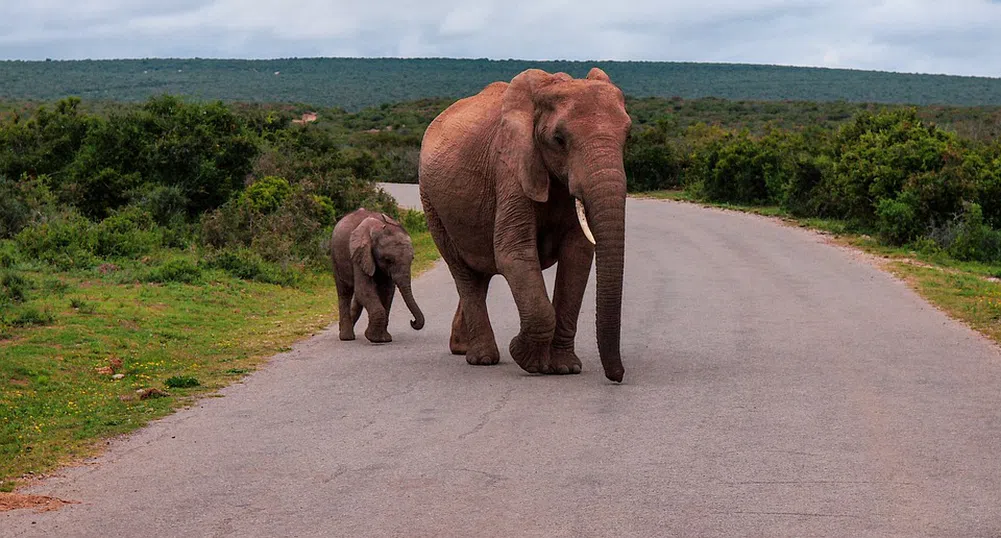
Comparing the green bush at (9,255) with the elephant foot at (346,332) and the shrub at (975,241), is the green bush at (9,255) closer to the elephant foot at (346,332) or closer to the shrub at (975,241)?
the elephant foot at (346,332)

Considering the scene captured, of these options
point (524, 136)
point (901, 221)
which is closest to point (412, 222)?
point (901, 221)

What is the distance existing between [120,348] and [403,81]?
482 ft

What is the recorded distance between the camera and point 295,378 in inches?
452

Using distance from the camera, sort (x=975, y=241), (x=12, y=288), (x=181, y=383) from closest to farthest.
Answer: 1. (x=181, y=383)
2. (x=12, y=288)
3. (x=975, y=241)

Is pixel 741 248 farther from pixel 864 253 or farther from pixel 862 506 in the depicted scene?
pixel 862 506

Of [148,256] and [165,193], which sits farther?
[165,193]

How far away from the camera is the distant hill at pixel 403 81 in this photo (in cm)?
13575

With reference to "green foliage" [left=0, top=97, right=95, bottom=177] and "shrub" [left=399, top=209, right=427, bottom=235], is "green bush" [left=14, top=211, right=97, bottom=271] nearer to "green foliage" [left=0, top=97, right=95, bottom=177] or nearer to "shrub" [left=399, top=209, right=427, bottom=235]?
"green foliage" [left=0, top=97, right=95, bottom=177]

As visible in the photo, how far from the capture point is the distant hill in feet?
445

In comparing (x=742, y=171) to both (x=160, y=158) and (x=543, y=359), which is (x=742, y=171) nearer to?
(x=160, y=158)

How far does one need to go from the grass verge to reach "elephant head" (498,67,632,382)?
5166mm

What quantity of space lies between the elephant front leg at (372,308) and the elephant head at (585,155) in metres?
3.28

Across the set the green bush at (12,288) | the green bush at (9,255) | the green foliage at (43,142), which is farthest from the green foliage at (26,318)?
the green foliage at (43,142)

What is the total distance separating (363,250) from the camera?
1388cm
